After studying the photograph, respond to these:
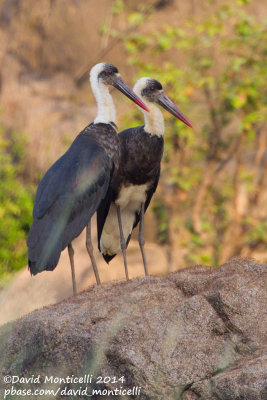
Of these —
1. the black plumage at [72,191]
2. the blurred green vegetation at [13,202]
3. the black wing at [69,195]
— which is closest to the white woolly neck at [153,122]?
the black plumage at [72,191]

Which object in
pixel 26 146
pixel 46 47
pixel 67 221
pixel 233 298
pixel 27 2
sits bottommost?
pixel 233 298

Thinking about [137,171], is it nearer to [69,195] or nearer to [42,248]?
[69,195]

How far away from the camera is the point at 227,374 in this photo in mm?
3658

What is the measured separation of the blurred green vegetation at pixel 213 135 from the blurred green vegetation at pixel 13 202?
1.80 metres

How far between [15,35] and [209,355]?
367 inches

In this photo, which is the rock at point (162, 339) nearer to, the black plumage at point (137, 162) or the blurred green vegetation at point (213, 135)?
the black plumage at point (137, 162)

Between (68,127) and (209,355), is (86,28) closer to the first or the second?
(68,127)

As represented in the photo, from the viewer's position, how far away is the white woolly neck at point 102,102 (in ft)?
19.4

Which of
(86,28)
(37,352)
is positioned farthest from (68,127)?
(37,352)

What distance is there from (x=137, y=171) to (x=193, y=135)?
3.95 meters

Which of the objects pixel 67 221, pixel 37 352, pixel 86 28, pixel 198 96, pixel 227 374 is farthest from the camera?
pixel 86 28

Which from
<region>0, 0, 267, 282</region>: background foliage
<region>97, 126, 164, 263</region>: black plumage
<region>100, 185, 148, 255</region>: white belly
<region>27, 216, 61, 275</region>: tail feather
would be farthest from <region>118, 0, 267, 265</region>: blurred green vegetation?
<region>27, 216, 61, 275</region>: tail feather

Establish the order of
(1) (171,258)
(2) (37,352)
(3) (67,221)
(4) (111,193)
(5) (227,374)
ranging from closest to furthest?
(5) (227,374), (2) (37,352), (3) (67,221), (4) (111,193), (1) (171,258)

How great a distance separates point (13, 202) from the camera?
10.6m
